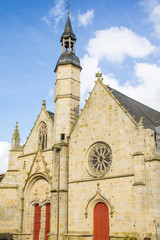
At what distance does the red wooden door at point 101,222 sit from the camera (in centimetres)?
1828

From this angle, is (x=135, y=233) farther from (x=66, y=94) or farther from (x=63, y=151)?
A: (x=66, y=94)

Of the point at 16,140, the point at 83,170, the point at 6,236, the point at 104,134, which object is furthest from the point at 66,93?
the point at 6,236

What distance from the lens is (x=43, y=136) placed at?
25.7 metres

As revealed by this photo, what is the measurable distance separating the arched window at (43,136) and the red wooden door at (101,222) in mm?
8127

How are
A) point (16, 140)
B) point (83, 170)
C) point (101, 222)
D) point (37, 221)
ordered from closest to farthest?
point (101, 222), point (83, 170), point (37, 221), point (16, 140)

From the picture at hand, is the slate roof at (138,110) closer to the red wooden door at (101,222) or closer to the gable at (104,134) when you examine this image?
the gable at (104,134)

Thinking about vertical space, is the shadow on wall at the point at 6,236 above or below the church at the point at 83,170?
below

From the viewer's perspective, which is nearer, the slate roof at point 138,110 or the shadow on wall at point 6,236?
the slate roof at point 138,110

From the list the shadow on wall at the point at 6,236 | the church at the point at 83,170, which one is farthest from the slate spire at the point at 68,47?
the shadow on wall at the point at 6,236

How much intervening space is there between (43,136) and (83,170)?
662cm

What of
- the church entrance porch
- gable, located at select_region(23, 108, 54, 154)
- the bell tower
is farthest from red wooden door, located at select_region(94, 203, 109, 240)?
gable, located at select_region(23, 108, 54, 154)

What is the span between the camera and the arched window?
2533 cm

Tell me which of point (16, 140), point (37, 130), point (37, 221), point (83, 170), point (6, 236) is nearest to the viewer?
point (83, 170)

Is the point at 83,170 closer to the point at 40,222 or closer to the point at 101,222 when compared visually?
the point at 101,222
